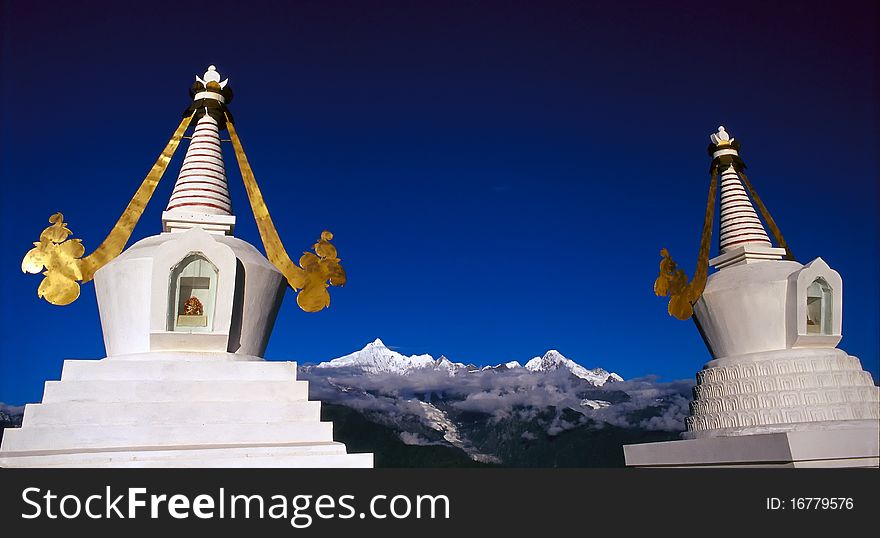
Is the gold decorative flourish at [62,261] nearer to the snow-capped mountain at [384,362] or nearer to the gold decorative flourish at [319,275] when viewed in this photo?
the gold decorative flourish at [319,275]

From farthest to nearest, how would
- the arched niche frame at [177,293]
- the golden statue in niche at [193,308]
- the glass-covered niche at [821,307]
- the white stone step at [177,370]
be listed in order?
the glass-covered niche at [821,307], the golden statue in niche at [193,308], the arched niche frame at [177,293], the white stone step at [177,370]

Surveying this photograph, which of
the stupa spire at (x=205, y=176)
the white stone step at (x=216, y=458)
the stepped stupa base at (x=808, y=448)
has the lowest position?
the white stone step at (x=216, y=458)

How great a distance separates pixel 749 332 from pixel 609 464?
1642 centimetres

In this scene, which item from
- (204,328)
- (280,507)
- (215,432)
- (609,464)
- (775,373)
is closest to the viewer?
(280,507)

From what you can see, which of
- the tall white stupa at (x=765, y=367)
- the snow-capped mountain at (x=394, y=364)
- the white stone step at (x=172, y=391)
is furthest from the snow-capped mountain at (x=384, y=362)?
the white stone step at (x=172, y=391)

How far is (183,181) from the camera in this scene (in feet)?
30.8

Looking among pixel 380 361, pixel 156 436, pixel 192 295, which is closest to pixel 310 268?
pixel 192 295

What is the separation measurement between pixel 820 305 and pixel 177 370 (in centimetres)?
974

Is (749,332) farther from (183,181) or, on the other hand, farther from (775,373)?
(183,181)

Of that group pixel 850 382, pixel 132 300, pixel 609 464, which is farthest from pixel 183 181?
pixel 609 464


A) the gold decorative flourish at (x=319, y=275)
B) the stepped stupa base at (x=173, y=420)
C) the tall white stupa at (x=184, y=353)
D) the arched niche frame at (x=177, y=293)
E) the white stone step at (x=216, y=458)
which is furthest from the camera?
the gold decorative flourish at (x=319, y=275)

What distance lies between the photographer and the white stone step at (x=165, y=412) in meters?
6.86

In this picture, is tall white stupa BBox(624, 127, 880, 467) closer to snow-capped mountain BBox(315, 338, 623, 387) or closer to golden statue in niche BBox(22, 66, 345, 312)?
golden statue in niche BBox(22, 66, 345, 312)

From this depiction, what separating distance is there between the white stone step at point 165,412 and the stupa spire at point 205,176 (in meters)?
2.78
